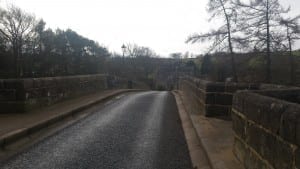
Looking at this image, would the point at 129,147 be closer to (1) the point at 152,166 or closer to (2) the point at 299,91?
(1) the point at 152,166

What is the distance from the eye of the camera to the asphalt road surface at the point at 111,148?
5.53 meters

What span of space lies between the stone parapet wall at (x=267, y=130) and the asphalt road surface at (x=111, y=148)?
3.56 ft

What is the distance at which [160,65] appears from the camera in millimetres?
82562

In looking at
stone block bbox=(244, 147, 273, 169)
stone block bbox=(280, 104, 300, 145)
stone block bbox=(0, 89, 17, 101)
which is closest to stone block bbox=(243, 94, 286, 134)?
stone block bbox=(280, 104, 300, 145)

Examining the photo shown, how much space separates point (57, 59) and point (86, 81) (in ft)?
87.6

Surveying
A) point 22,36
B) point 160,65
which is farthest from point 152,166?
point 160,65

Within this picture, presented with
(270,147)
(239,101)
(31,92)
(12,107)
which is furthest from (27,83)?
(270,147)

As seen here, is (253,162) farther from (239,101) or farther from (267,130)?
(239,101)

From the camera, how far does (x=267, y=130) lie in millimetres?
3811

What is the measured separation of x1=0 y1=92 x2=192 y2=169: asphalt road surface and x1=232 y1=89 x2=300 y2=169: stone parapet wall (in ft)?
3.56

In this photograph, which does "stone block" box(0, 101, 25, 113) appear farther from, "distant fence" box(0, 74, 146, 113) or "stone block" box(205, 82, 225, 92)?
"stone block" box(205, 82, 225, 92)

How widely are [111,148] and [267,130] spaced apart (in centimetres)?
348

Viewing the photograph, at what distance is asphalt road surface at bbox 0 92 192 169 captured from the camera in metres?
5.53

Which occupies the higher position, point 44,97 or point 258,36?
point 258,36
